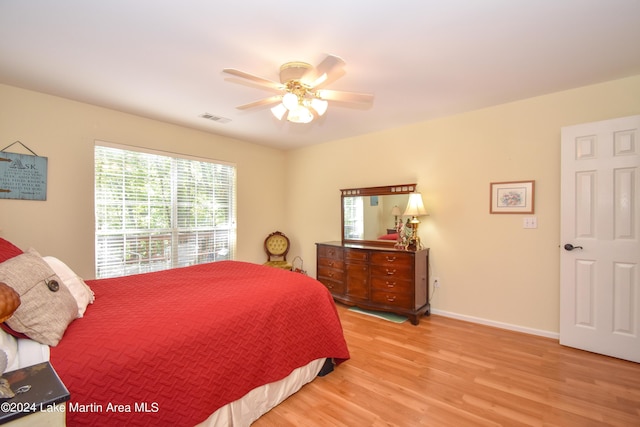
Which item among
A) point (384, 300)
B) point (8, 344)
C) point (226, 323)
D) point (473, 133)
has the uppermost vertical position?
point (473, 133)

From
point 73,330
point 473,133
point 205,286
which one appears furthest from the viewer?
point 473,133

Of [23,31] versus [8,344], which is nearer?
[8,344]

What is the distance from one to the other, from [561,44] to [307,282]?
2508 mm

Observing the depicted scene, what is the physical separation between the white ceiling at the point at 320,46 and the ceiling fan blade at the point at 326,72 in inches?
7.8

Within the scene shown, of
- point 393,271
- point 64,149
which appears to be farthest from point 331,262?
point 64,149

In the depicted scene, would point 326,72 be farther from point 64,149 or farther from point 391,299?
point 64,149

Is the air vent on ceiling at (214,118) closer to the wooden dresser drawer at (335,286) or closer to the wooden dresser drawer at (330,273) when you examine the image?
the wooden dresser drawer at (330,273)

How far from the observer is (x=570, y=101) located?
274cm

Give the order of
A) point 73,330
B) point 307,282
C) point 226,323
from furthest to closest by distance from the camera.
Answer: point 307,282 < point 226,323 < point 73,330

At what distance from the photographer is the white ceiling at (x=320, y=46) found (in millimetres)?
1647

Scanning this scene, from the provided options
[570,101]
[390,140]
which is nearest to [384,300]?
[390,140]

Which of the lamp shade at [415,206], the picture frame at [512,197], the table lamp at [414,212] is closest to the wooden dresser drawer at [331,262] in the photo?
the table lamp at [414,212]

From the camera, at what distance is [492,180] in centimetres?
317

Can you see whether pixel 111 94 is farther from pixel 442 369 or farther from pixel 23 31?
pixel 442 369
